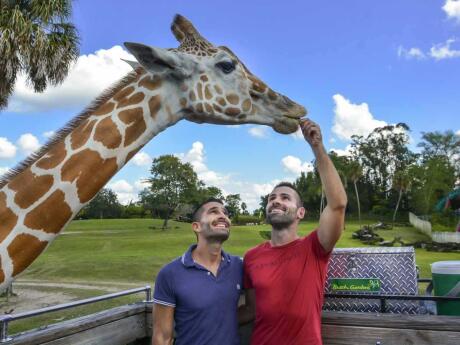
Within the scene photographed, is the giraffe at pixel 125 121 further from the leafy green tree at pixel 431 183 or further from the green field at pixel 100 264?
the leafy green tree at pixel 431 183

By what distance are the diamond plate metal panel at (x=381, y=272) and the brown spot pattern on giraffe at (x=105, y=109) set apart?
189cm

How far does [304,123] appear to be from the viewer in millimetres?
2783

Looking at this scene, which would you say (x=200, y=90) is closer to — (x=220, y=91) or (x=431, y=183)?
(x=220, y=91)

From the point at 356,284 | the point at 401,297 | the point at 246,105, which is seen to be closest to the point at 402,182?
the point at 356,284

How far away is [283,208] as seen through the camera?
2775 mm

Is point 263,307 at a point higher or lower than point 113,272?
higher

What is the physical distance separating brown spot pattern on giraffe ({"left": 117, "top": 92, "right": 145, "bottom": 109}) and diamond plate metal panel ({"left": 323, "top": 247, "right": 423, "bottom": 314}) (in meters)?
1.77

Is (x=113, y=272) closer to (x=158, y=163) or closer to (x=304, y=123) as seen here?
(x=304, y=123)

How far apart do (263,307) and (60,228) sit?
1.32 m

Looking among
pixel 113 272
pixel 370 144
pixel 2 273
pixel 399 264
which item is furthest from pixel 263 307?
pixel 370 144

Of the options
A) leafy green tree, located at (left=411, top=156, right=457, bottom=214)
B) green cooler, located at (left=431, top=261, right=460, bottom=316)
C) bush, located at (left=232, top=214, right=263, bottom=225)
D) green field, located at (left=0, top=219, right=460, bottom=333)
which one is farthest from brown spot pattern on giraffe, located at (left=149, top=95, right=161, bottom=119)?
bush, located at (left=232, top=214, right=263, bottom=225)

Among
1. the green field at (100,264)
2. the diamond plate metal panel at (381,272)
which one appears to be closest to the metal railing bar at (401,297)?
the diamond plate metal panel at (381,272)

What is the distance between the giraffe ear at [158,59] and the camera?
273 cm

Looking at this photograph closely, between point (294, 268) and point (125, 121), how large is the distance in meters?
1.47
